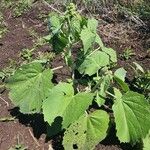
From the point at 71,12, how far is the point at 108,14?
200 centimetres

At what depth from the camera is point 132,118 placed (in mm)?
2951

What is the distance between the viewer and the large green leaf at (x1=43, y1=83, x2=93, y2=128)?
113 inches

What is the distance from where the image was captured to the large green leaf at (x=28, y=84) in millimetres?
3250

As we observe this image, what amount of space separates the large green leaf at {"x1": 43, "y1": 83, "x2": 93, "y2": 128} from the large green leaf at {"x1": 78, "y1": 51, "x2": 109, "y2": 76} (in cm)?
35

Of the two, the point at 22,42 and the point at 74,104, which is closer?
the point at 74,104

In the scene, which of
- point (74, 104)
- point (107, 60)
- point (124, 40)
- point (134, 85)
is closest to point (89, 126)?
point (74, 104)

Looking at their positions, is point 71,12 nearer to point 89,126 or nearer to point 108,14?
point 89,126

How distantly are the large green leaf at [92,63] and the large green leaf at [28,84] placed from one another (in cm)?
33

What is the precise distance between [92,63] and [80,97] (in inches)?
21.0

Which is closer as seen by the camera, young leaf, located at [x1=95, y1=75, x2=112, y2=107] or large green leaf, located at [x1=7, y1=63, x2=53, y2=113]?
young leaf, located at [x1=95, y1=75, x2=112, y2=107]

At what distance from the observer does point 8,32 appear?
4906mm

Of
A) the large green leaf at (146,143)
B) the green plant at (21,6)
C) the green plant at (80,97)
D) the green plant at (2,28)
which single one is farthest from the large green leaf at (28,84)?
the green plant at (21,6)

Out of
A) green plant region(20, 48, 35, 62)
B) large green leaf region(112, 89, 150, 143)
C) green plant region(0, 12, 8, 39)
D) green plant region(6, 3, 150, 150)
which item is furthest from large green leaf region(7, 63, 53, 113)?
green plant region(0, 12, 8, 39)

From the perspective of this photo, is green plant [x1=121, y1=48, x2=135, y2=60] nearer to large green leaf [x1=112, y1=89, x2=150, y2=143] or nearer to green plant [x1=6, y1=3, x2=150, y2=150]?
green plant [x1=6, y1=3, x2=150, y2=150]
